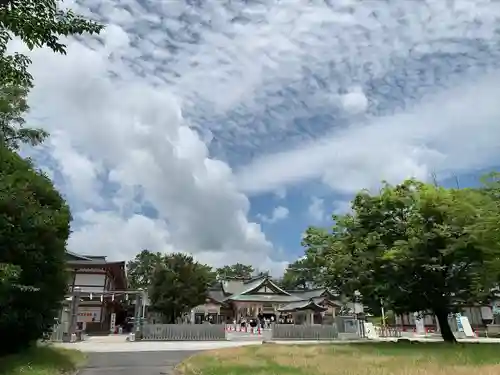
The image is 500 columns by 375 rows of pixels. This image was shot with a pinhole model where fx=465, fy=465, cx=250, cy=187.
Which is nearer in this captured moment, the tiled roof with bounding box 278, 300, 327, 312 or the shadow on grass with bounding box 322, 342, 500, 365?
the shadow on grass with bounding box 322, 342, 500, 365

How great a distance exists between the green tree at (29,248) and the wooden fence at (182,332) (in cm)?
1720

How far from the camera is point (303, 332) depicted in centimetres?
3597

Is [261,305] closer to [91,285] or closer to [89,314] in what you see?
[89,314]

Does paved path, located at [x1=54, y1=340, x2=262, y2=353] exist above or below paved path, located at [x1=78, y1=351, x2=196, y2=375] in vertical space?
above

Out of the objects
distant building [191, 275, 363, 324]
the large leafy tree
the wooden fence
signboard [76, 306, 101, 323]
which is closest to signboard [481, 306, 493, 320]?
distant building [191, 275, 363, 324]

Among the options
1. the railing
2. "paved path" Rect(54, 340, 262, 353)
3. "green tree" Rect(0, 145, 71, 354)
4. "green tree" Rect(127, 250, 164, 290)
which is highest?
"green tree" Rect(127, 250, 164, 290)

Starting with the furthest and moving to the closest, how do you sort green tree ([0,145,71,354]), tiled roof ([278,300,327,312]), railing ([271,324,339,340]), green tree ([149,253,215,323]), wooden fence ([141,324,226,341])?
tiled roof ([278,300,327,312]) < green tree ([149,253,215,323]) < railing ([271,324,339,340]) < wooden fence ([141,324,226,341]) < green tree ([0,145,71,354])

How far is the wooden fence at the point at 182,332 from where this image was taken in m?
32.8

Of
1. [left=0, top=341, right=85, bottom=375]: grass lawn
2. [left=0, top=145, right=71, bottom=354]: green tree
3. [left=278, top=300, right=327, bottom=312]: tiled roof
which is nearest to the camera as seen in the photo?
[left=0, top=341, right=85, bottom=375]: grass lawn

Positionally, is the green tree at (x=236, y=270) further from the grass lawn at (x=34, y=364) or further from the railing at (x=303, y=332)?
the grass lawn at (x=34, y=364)

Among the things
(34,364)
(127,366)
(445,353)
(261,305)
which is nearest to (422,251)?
(445,353)

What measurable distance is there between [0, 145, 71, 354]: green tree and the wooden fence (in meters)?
17.2

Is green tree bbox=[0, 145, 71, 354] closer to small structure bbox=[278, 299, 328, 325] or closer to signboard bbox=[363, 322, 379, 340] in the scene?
signboard bbox=[363, 322, 379, 340]

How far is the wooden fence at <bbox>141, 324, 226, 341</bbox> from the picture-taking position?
32.8m
